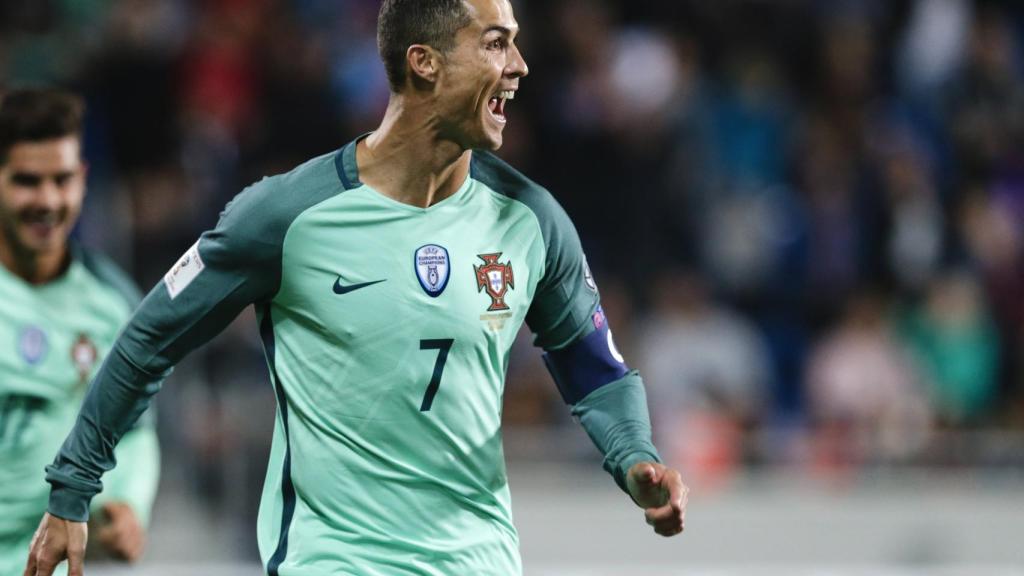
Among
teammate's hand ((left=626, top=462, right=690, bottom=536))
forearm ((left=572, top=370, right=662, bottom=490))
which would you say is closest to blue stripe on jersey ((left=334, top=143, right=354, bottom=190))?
forearm ((left=572, top=370, right=662, bottom=490))

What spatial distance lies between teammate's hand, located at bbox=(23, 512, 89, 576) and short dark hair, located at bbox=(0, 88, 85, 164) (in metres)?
1.50

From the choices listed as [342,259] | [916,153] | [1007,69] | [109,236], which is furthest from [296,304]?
[1007,69]

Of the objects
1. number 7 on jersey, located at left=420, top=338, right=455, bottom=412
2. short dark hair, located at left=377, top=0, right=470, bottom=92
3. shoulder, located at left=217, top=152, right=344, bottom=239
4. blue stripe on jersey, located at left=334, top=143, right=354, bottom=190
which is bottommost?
number 7 on jersey, located at left=420, top=338, right=455, bottom=412

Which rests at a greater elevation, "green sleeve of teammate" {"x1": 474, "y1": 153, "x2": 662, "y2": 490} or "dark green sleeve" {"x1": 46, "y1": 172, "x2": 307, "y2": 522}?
"green sleeve of teammate" {"x1": 474, "y1": 153, "x2": 662, "y2": 490}

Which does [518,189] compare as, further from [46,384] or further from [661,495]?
[46,384]

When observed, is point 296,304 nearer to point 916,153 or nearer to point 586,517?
point 586,517

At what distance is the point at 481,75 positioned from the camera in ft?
12.6

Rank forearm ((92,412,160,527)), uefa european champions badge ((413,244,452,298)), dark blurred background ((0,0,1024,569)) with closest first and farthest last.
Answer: uefa european champions badge ((413,244,452,298)) → forearm ((92,412,160,527)) → dark blurred background ((0,0,1024,569))

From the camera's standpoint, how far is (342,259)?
3.84 m

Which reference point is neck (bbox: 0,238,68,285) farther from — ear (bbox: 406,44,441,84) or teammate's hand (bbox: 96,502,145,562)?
ear (bbox: 406,44,441,84)

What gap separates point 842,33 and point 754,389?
2733mm

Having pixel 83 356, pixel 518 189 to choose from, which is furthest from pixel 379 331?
pixel 83 356

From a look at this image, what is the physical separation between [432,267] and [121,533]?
1387mm

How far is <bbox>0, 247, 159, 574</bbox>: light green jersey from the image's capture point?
4844 mm
